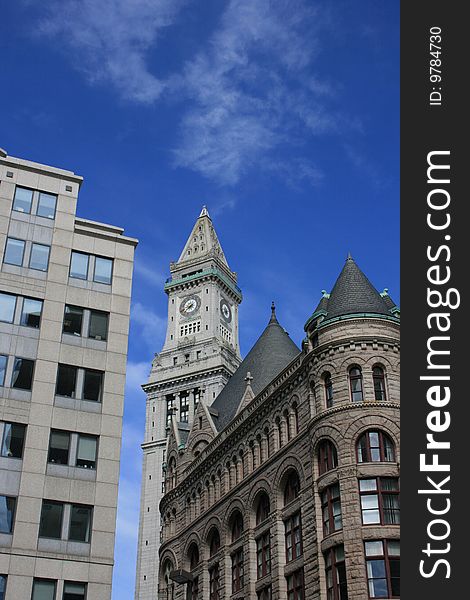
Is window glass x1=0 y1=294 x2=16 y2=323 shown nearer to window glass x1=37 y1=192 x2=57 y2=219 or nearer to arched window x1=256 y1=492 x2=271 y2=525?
window glass x1=37 y1=192 x2=57 y2=219

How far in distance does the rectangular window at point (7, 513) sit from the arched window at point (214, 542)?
88.7ft

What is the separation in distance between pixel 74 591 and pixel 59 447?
20.6 feet

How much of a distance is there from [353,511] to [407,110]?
83.9 feet

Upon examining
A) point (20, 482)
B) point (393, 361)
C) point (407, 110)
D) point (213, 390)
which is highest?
point (213, 390)

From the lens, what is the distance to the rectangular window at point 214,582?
58.7 meters

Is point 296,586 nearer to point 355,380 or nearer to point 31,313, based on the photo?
point 355,380

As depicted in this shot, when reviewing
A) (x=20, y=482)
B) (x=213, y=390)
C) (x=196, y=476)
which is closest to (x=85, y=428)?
(x=20, y=482)

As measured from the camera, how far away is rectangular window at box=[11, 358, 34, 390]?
38.7 m

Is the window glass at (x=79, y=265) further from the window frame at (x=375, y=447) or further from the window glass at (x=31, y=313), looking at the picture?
the window frame at (x=375, y=447)

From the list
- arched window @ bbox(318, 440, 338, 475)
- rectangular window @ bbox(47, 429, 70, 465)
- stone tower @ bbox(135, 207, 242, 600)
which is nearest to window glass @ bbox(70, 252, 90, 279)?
rectangular window @ bbox(47, 429, 70, 465)

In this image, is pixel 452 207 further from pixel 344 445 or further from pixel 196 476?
pixel 196 476

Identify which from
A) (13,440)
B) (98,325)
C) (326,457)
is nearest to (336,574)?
(326,457)

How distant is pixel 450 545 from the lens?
66.3 feet

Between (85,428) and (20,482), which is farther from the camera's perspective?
(85,428)
